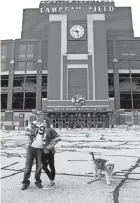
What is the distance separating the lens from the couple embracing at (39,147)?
15.5 feet

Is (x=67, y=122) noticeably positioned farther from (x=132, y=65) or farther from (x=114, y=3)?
(x=114, y=3)

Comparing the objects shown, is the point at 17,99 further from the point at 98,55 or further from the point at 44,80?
the point at 98,55

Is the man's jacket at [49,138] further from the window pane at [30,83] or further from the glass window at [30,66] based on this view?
the glass window at [30,66]

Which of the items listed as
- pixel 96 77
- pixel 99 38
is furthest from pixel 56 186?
pixel 99 38

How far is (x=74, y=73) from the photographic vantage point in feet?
172

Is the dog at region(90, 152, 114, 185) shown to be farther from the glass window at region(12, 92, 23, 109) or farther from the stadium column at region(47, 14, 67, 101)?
the glass window at region(12, 92, 23, 109)

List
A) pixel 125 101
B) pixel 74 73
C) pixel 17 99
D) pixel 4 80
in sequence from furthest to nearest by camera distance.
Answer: pixel 4 80
pixel 17 99
pixel 125 101
pixel 74 73

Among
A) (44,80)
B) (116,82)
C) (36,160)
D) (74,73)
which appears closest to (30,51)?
(44,80)

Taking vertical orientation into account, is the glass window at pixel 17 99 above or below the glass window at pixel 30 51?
below

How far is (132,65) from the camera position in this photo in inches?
2302

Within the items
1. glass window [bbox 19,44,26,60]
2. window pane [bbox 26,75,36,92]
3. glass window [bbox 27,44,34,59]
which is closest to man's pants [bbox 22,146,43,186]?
window pane [bbox 26,75,36,92]

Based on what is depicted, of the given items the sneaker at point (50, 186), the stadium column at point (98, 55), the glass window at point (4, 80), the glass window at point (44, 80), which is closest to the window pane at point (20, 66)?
the glass window at point (4, 80)

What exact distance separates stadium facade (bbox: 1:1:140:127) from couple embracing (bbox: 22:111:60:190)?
141 ft

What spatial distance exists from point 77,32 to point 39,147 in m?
54.4
